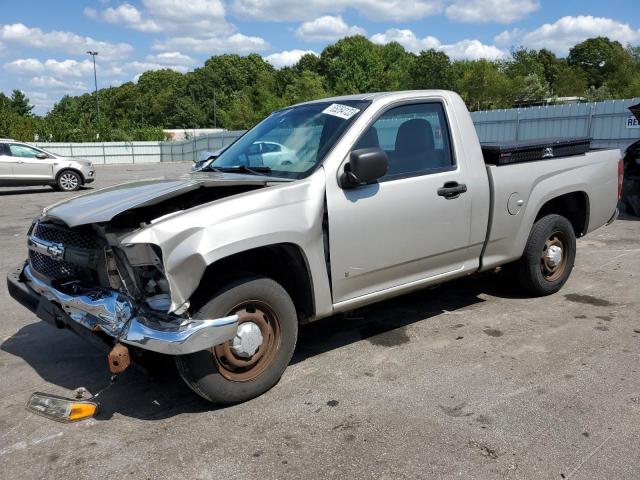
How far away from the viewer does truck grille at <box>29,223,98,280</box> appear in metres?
3.54

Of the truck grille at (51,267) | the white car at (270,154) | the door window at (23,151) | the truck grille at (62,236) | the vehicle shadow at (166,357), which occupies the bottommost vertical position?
the vehicle shadow at (166,357)

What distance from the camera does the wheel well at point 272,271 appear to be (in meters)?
3.46

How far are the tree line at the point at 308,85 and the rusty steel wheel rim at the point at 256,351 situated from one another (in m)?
49.6

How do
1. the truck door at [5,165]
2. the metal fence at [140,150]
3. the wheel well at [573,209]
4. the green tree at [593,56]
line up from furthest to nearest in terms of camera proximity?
the green tree at [593,56]
the metal fence at [140,150]
the truck door at [5,165]
the wheel well at [573,209]

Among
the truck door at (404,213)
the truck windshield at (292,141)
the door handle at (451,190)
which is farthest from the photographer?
the door handle at (451,190)

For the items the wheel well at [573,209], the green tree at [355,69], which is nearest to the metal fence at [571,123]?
the wheel well at [573,209]

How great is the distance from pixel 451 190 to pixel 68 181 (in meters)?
16.7

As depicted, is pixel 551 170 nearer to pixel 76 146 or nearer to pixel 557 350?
pixel 557 350

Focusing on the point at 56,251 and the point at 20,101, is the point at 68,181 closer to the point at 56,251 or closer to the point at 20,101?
the point at 56,251

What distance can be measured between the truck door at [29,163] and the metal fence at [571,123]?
1401cm

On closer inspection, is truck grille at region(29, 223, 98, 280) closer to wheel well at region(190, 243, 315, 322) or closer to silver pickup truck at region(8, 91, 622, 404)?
silver pickup truck at region(8, 91, 622, 404)

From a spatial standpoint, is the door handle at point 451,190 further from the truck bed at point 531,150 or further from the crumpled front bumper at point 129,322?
the crumpled front bumper at point 129,322

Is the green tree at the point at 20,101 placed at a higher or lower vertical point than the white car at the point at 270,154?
higher

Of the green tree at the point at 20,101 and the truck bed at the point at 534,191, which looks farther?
the green tree at the point at 20,101
